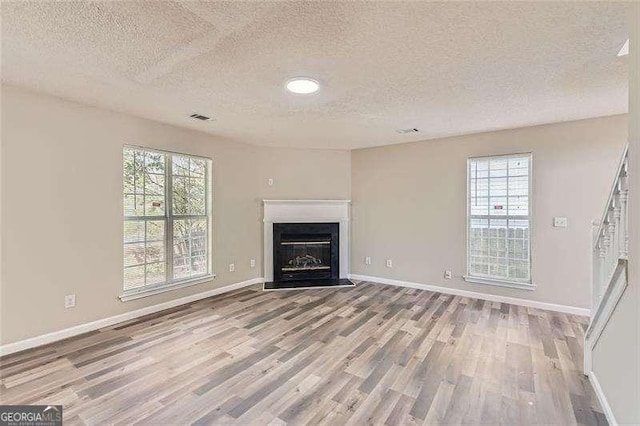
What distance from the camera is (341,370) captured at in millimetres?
2363

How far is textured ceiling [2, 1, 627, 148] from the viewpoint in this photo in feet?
5.26

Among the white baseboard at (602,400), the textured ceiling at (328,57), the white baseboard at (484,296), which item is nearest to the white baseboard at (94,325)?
the textured ceiling at (328,57)

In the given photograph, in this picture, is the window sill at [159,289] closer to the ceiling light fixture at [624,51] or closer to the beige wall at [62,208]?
the beige wall at [62,208]

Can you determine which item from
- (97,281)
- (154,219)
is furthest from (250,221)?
(97,281)

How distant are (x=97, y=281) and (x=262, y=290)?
2119 millimetres

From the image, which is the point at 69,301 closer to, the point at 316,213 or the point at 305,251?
the point at 305,251

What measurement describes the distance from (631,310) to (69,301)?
173 inches

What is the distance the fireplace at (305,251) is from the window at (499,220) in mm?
2161

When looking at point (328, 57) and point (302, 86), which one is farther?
point (302, 86)

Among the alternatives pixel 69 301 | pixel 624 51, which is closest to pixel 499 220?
pixel 624 51

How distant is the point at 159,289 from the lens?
3.68m

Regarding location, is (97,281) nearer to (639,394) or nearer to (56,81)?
(56,81)

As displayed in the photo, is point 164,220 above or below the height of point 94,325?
above

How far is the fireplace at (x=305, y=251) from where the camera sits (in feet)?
16.5
